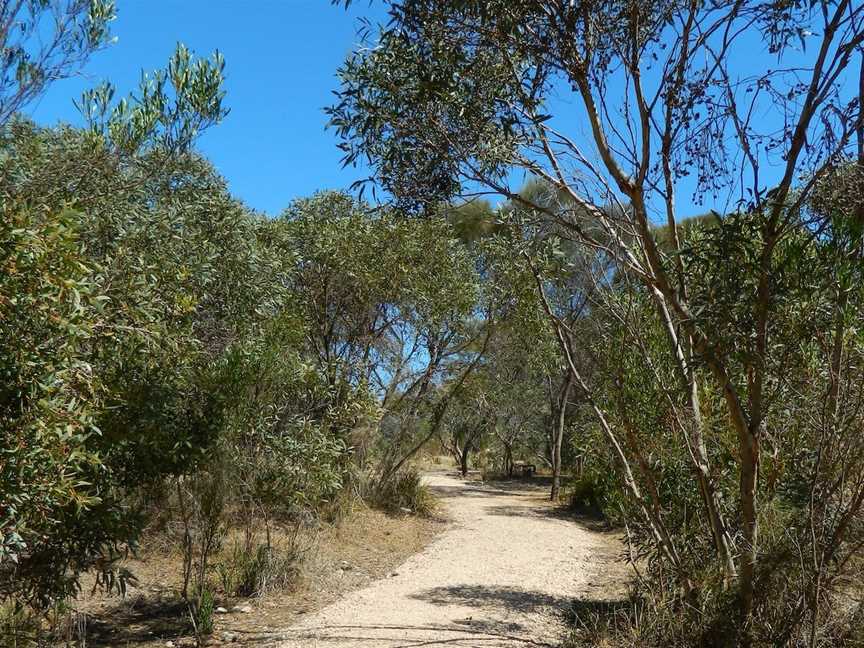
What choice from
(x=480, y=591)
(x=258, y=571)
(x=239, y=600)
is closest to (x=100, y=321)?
(x=239, y=600)

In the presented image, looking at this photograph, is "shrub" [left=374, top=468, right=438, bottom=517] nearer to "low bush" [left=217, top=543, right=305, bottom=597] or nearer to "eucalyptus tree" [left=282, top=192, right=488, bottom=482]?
"eucalyptus tree" [left=282, top=192, right=488, bottom=482]

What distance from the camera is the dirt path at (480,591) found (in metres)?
7.34

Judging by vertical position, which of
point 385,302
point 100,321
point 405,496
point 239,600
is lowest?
point 239,600

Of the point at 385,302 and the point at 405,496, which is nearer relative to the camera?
the point at 385,302

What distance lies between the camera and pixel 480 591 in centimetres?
970

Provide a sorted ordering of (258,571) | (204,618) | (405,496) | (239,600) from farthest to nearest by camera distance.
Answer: (405,496)
(258,571)
(239,600)
(204,618)

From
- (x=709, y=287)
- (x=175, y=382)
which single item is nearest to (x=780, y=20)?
(x=709, y=287)

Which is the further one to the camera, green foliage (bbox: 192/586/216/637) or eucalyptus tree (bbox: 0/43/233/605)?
green foliage (bbox: 192/586/216/637)

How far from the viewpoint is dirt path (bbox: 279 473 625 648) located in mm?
7344

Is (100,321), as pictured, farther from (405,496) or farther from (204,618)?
(405,496)

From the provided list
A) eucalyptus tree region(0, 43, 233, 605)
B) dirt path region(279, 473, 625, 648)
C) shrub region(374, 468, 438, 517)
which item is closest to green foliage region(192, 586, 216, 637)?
dirt path region(279, 473, 625, 648)

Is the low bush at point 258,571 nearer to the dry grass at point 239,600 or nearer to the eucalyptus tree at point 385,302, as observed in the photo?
the dry grass at point 239,600

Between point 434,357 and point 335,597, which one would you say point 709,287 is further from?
point 434,357

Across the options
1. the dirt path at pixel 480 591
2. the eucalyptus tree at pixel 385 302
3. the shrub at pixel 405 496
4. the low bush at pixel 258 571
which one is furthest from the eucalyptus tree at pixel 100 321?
the shrub at pixel 405 496
